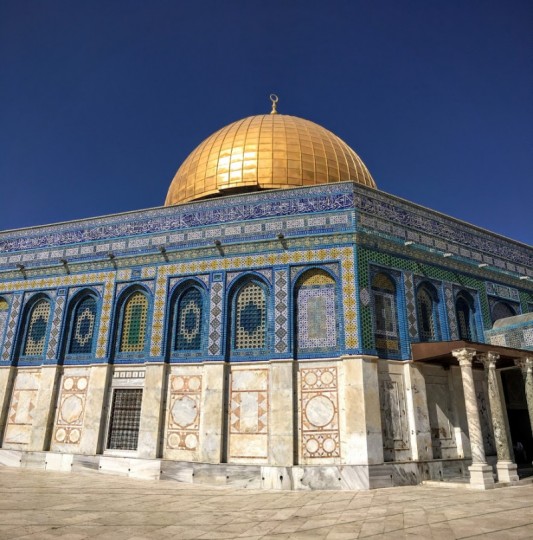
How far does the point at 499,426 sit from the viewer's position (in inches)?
423

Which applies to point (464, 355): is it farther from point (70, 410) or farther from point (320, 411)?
point (70, 410)

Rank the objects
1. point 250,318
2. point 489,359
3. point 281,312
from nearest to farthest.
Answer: point 489,359
point 281,312
point 250,318

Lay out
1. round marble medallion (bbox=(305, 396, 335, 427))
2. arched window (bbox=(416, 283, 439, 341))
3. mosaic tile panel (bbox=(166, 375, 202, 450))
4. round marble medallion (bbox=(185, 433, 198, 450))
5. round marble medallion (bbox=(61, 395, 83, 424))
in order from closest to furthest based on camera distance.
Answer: round marble medallion (bbox=(305, 396, 335, 427))
round marble medallion (bbox=(185, 433, 198, 450))
mosaic tile panel (bbox=(166, 375, 202, 450))
arched window (bbox=(416, 283, 439, 341))
round marble medallion (bbox=(61, 395, 83, 424))

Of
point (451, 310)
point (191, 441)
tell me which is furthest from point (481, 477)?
point (191, 441)

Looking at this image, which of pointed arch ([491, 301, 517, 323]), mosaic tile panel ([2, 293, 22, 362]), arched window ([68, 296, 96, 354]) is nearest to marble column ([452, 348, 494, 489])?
pointed arch ([491, 301, 517, 323])

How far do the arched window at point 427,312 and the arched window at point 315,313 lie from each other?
8.55ft

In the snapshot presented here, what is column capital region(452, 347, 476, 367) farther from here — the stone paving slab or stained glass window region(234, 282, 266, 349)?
stained glass window region(234, 282, 266, 349)

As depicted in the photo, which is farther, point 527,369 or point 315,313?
point 527,369

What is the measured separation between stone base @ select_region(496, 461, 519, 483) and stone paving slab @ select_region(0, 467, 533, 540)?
2.13 feet

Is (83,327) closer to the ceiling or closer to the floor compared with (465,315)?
closer to the floor

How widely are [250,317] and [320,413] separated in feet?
9.71

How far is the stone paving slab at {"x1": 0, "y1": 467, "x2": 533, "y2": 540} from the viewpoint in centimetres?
577

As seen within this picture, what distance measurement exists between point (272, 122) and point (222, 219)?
6.01 metres

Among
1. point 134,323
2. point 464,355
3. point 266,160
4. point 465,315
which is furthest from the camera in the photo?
point 266,160
